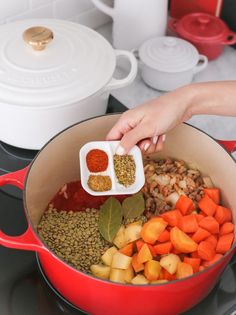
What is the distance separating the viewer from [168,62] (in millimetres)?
1170

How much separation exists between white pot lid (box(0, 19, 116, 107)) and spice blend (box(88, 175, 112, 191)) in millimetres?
149

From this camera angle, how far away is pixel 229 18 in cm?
134

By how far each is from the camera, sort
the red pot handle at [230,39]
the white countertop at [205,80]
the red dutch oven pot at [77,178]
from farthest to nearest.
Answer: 1. the red pot handle at [230,39]
2. the white countertop at [205,80]
3. the red dutch oven pot at [77,178]

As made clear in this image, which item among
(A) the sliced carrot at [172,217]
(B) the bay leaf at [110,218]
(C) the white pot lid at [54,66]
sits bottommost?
(B) the bay leaf at [110,218]

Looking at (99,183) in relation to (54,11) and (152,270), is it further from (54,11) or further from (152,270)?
(54,11)

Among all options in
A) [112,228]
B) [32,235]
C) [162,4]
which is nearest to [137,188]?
[112,228]

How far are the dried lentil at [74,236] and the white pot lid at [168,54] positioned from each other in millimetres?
439

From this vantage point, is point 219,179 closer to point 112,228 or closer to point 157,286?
point 112,228

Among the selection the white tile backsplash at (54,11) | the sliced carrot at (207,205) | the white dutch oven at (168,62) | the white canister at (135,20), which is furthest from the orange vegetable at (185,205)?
the white tile backsplash at (54,11)

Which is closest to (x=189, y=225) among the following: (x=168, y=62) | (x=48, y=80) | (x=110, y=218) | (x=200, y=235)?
(x=200, y=235)

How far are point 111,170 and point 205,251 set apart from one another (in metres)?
0.22

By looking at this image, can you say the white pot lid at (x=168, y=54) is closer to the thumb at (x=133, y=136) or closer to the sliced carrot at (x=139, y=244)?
the thumb at (x=133, y=136)

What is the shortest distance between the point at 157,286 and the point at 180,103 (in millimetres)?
363

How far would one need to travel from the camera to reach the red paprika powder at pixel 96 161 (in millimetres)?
887
